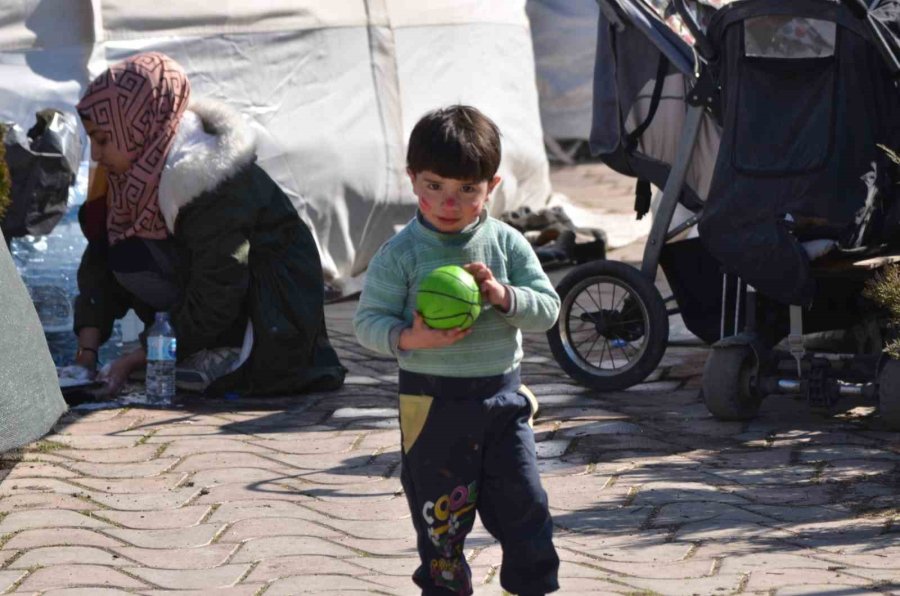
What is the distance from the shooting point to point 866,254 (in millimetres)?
5777

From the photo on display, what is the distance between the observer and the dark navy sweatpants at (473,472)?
11.9ft

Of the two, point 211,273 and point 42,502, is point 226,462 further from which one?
point 211,273

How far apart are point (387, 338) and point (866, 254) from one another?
108 inches

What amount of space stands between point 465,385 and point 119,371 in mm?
3420

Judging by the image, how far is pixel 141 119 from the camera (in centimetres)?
651

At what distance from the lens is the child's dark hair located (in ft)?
11.5

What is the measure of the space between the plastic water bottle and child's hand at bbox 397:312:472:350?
3.19m

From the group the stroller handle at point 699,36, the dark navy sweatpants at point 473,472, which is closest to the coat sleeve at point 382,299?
the dark navy sweatpants at point 473,472

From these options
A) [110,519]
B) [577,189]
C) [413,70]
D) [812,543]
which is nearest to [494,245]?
[812,543]

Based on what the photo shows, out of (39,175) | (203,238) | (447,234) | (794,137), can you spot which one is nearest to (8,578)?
(447,234)

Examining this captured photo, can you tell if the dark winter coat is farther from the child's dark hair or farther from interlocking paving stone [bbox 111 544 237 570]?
the child's dark hair

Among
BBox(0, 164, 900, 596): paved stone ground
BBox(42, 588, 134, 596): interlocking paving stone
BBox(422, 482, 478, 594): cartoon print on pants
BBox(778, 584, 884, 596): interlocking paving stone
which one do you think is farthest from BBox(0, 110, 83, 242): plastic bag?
BBox(778, 584, 884, 596): interlocking paving stone

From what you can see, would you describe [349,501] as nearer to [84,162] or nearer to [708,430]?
[708,430]

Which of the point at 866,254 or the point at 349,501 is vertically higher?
the point at 866,254
